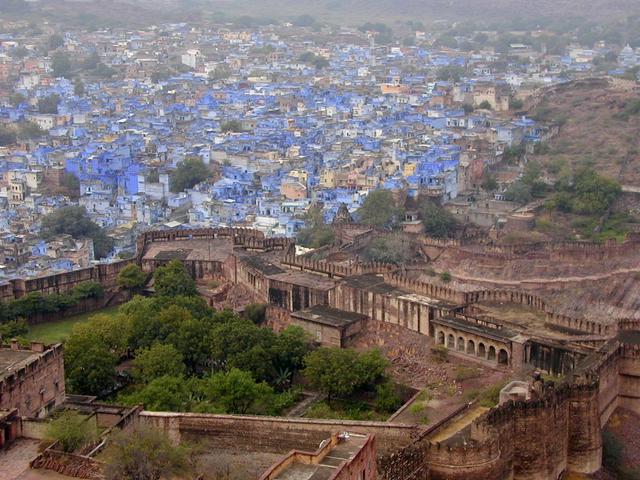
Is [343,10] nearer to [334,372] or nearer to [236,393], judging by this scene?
[334,372]

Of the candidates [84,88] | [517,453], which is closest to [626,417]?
[517,453]

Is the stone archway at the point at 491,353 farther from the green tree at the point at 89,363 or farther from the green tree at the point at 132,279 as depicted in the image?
the green tree at the point at 132,279

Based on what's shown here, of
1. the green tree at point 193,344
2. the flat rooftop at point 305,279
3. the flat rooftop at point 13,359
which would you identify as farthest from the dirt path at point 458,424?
the flat rooftop at point 305,279

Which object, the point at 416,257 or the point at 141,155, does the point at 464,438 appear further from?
the point at 141,155

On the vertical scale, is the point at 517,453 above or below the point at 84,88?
below

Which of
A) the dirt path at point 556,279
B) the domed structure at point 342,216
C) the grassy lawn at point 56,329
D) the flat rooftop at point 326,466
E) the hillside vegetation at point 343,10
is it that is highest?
the hillside vegetation at point 343,10

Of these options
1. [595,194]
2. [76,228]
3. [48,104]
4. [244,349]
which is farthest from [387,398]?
[48,104]

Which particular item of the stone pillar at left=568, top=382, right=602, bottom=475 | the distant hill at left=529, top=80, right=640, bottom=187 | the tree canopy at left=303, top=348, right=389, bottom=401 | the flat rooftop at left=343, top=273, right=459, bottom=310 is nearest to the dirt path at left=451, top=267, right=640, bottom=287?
the flat rooftop at left=343, top=273, right=459, bottom=310

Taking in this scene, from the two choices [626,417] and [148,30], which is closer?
[626,417]
